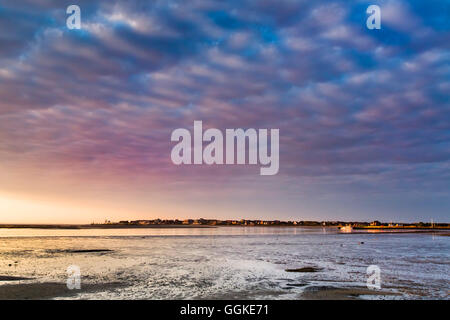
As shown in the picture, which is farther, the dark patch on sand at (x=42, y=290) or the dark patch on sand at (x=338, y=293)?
the dark patch on sand at (x=42, y=290)

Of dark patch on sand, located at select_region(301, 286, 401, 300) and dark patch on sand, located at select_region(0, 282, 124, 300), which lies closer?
dark patch on sand, located at select_region(301, 286, 401, 300)

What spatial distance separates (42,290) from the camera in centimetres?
2059

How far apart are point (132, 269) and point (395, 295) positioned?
1907 centimetres

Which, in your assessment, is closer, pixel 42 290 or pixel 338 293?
pixel 338 293

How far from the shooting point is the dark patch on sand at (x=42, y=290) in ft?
62.2

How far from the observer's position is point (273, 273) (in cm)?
2744

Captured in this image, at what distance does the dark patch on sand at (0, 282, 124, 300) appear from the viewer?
18953mm
